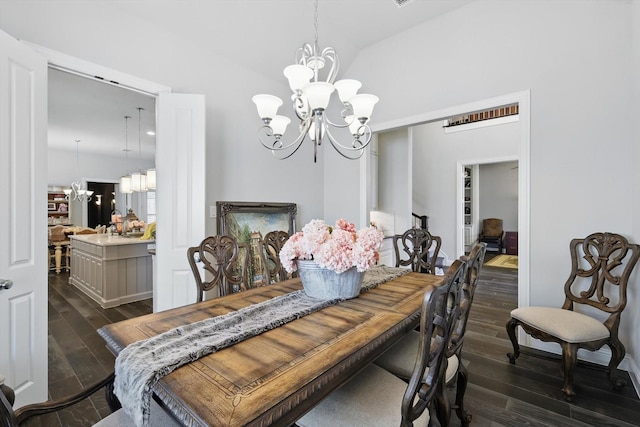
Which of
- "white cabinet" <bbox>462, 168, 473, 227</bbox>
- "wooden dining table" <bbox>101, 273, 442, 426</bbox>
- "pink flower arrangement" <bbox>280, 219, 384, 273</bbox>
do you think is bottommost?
"wooden dining table" <bbox>101, 273, 442, 426</bbox>

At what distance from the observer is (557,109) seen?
2574mm

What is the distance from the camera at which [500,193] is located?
9.01m

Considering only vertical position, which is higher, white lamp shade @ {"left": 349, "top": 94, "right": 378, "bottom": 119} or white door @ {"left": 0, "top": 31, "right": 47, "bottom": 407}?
white lamp shade @ {"left": 349, "top": 94, "right": 378, "bottom": 119}

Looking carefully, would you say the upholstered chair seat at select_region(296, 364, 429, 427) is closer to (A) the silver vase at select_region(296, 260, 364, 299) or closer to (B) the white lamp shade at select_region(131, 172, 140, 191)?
(A) the silver vase at select_region(296, 260, 364, 299)

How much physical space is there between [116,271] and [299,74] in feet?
12.9

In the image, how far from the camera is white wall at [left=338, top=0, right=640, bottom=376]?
2314 mm

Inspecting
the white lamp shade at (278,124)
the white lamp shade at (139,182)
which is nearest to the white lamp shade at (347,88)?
the white lamp shade at (278,124)

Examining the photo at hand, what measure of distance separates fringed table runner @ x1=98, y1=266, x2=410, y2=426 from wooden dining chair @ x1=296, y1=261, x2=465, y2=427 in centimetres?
40

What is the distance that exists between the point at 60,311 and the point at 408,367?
447 centimetres

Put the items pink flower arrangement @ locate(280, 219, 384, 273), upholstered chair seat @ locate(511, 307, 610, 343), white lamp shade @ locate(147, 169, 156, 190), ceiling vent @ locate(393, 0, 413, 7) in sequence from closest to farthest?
pink flower arrangement @ locate(280, 219, 384, 273) → upholstered chair seat @ locate(511, 307, 610, 343) → ceiling vent @ locate(393, 0, 413, 7) → white lamp shade @ locate(147, 169, 156, 190)

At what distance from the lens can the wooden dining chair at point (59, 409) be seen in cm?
76

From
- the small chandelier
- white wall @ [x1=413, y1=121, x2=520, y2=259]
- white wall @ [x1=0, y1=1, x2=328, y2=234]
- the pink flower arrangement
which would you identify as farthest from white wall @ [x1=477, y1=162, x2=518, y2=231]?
the small chandelier

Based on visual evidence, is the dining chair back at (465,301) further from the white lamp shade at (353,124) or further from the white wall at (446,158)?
the white wall at (446,158)

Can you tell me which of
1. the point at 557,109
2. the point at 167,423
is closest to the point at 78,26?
the point at 167,423
